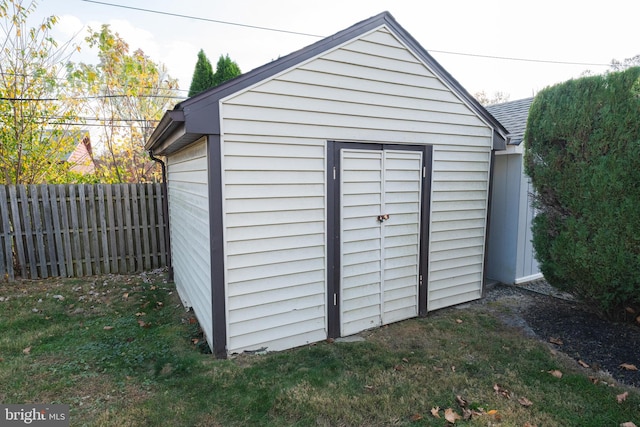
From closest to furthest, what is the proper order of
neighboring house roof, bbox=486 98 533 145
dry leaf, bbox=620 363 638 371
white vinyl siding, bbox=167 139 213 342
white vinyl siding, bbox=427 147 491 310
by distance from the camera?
dry leaf, bbox=620 363 638 371 < white vinyl siding, bbox=167 139 213 342 < white vinyl siding, bbox=427 147 491 310 < neighboring house roof, bbox=486 98 533 145

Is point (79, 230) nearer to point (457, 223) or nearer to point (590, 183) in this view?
point (457, 223)

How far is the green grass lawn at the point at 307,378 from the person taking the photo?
8.33ft

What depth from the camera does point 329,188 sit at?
Result: 12.1 feet

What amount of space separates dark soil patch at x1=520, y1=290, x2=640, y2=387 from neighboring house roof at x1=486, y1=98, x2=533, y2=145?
252 cm

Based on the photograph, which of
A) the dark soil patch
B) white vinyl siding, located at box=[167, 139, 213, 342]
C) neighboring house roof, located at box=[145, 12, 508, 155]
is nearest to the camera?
neighboring house roof, located at box=[145, 12, 508, 155]

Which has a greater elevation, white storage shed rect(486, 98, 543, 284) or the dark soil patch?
white storage shed rect(486, 98, 543, 284)

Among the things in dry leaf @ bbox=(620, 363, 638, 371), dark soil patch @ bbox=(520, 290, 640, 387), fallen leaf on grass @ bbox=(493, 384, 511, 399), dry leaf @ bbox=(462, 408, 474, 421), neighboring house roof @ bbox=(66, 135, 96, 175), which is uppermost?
neighboring house roof @ bbox=(66, 135, 96, 175)

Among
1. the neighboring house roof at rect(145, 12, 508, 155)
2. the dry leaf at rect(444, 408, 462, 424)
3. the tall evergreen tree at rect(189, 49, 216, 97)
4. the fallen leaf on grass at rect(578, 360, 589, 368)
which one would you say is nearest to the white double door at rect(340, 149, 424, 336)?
the neighboring house roof at rect(145, 12, 508, 155)

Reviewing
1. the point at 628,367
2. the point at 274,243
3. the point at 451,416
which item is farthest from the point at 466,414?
the point at 274,243

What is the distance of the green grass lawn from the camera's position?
2539mm

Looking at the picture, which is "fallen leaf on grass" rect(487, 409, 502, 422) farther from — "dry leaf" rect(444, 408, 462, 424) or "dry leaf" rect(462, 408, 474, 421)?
"dry leaf" rect(444, 408, 462, 424)

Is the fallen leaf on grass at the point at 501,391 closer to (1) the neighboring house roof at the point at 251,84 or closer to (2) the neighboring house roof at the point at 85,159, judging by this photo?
(1) the neighboring house roof at the point at 251,84

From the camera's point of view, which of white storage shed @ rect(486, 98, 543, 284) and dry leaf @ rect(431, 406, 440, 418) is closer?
dry leaf @ rect(431, 406, 440, 418)

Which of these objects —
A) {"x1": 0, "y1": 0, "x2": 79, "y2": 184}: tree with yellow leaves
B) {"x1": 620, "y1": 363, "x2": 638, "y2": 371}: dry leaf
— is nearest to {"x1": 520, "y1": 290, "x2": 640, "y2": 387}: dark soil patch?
{"x1": 620, "y1": 363, "x2": 638, "y2": 371}: dry leaf
